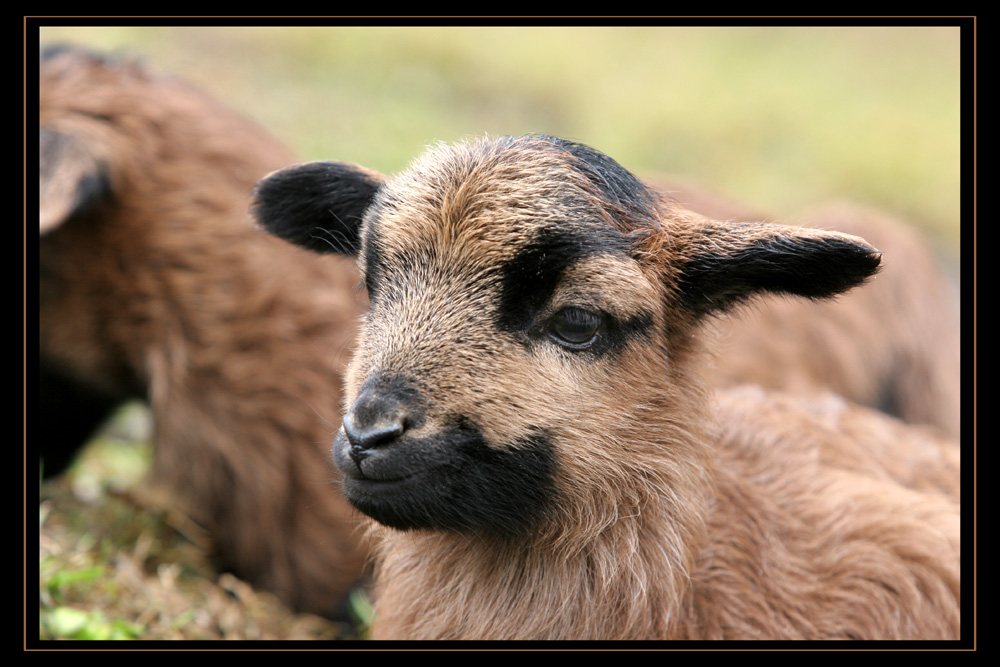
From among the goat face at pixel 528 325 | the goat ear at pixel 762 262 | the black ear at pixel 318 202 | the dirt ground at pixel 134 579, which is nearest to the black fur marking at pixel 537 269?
the goat face at pixel 528 325

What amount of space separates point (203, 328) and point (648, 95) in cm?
1203

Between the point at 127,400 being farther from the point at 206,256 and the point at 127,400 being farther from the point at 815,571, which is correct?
the point at 815,571

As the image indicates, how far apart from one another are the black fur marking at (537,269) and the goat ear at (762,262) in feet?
1.29

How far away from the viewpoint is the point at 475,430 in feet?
10.9

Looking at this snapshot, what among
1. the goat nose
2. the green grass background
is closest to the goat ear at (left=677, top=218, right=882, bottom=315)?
the goat nose

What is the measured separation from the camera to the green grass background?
1331 cm

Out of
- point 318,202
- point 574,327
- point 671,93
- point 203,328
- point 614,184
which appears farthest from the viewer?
point 671,93

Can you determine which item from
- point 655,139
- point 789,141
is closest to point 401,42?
point 655,139

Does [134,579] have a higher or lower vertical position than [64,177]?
lower

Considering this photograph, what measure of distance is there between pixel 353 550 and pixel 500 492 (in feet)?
10.9

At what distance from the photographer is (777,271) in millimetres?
3461

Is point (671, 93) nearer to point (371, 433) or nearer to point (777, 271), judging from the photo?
point (777, 271)

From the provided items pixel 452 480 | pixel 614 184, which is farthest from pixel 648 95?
pixel 452 480

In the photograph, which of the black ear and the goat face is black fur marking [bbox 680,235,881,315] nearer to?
the goat face
